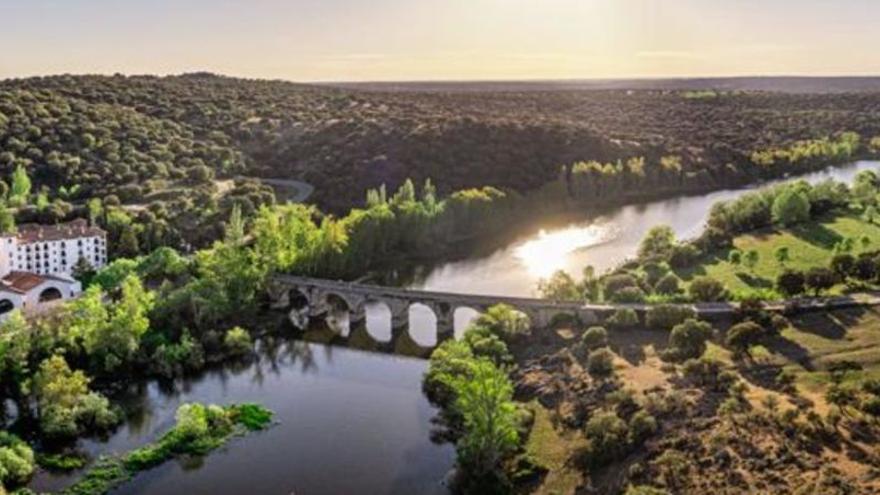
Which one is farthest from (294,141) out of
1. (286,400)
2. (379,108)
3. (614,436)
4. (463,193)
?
(614,436)

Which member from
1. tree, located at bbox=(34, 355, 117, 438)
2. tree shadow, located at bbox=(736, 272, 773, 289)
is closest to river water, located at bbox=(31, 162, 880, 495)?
tree, located at bbox=(34, 355, 117, 438)

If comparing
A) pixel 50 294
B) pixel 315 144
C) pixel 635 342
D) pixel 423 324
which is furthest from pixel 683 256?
pixel 315 144

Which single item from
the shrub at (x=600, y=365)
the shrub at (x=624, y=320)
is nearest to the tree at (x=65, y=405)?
the shrub at (x=600, y=365)

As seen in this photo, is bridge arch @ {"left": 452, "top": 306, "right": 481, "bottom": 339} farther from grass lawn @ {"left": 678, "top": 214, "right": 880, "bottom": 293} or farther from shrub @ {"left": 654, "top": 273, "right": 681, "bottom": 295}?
grass lawn @ {"left": 678, "top": 214, "right": 880, "bottom": 293}

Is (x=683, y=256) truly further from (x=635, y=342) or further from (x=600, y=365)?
(x=600, y=365)

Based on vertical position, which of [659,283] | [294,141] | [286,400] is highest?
[294,141]

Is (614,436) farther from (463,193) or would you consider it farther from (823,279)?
(463,193)

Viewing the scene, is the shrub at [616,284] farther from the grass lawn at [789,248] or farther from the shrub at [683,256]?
the shrub at [683,256]
